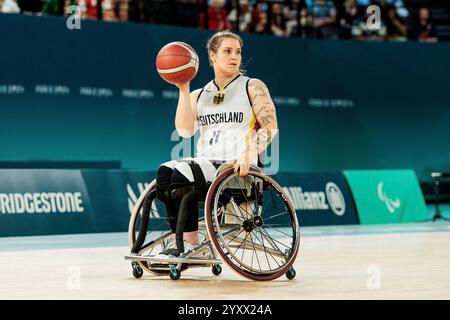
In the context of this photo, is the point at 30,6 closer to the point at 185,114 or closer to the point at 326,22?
the point at 326,22

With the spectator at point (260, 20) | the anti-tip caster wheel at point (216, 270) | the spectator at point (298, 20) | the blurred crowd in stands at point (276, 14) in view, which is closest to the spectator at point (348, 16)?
the blurred crowd in stands at point (276, 14)

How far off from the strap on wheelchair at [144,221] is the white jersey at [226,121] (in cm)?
44

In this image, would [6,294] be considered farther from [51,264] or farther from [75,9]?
[75,9]

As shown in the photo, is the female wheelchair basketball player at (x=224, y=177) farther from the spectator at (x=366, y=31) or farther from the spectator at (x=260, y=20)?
the spectator at (x=366, y=31)

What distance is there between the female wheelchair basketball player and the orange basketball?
11cm

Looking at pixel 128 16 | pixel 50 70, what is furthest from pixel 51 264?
pixel 128 16

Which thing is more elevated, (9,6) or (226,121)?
(9,6)

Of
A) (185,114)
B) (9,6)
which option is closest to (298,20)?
(9,6)

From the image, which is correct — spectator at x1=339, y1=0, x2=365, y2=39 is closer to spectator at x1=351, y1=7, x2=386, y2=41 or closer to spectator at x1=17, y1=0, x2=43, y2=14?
spectator at x1=351, y1=7, x2=386, y2=41

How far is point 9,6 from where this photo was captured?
42.6 feet

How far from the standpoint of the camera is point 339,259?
295 inches

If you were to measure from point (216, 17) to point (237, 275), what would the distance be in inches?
356

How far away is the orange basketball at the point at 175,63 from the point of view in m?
5.86

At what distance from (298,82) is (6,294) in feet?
36.8
